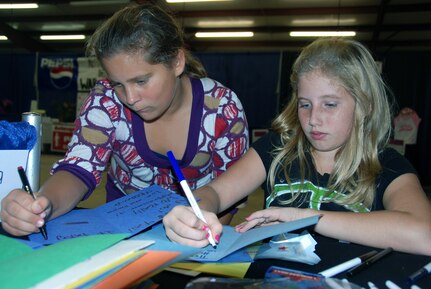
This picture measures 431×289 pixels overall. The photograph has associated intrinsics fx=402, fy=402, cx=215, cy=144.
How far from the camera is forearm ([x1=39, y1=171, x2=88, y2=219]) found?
0.88m

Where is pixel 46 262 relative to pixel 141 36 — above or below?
below

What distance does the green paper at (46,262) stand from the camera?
16.5 inches

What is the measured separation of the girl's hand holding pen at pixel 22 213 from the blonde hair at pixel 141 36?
380 millimetres

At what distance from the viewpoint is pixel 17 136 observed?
87 cm

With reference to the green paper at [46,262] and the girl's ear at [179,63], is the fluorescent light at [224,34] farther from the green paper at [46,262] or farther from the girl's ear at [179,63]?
the green paper at [46,262]

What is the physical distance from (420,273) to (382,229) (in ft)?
0.61

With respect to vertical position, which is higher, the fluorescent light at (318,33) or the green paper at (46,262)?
the fluorescent light at (318,33)

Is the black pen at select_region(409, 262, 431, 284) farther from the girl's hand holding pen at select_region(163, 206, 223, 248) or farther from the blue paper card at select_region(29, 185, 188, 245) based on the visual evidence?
the blue paper card at select_region(29, 185, 188, 245)

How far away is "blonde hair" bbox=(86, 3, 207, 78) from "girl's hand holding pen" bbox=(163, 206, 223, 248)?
1.46 ft

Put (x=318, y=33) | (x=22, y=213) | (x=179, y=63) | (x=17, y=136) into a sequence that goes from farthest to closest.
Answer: (x=318, y=33)
(x=179, y=63)
(x=17, y=136)
(x=22, y=213)

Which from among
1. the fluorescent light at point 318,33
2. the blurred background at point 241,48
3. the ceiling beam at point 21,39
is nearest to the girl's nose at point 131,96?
the blurred background at point 241,48

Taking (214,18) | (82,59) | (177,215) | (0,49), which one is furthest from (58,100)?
(0,49)

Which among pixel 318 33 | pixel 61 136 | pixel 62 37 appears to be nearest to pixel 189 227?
pixel 61 136

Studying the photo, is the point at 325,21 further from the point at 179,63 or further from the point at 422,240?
the point at 422,240
